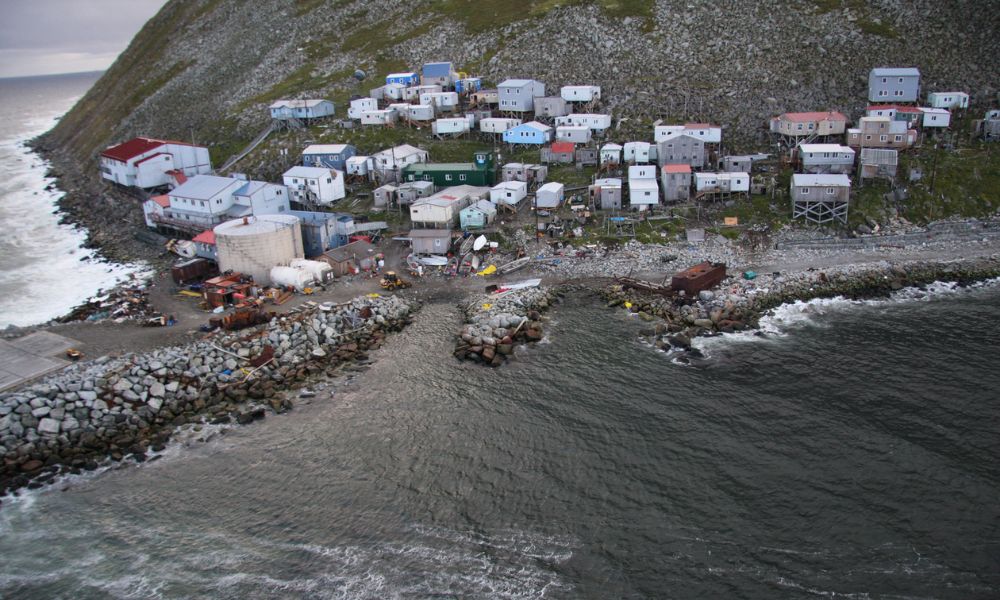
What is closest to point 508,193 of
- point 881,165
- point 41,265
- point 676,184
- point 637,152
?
point 637,152

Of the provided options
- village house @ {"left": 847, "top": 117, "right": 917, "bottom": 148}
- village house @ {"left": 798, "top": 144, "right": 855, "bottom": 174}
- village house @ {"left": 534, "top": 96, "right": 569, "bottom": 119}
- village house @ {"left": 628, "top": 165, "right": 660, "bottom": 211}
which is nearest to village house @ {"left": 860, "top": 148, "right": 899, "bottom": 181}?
village house @ {"left": 798, "top": 144, "right": 855, "bottom": 174}

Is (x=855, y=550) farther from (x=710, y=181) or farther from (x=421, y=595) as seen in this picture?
(x=710, y=181)

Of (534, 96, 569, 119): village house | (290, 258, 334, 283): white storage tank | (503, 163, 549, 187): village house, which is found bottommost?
(290, 258, 334, 283): white storage tank

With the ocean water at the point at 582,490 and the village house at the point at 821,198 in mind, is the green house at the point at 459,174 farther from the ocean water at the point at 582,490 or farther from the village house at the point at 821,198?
the ocean water at the point at 582,490

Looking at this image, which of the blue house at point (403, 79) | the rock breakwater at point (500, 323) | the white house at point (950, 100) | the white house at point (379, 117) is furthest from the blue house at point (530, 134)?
the white house at point (950, 100)

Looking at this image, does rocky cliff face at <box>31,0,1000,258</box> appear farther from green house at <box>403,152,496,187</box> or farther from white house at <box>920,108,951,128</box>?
green house at <box>403,152,496,187</box>

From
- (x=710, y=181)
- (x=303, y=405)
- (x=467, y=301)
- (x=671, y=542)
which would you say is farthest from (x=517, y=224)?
(x=671, y=542)

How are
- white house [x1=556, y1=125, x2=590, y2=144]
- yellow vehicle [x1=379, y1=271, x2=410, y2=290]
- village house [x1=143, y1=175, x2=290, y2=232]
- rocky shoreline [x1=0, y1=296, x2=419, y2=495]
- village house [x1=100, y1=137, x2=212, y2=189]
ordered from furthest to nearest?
village house [x1=100, y1=137, x2=212, y2=189], white house [x1=556, y1=125, x2=590, y2=144], village house [x1=143, y1=175, x2=290, y2=232], yellow vehicle [x1=379, y1=271, x2=410, y2=290], rocky shoreline [x1=0, y1=296, x2=419, y2=495]
